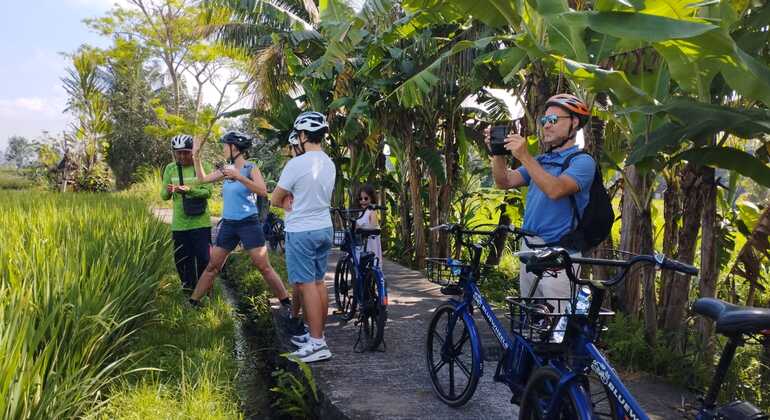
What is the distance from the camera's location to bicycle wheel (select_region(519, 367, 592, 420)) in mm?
2410

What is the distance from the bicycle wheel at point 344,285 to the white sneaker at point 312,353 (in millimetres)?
1235

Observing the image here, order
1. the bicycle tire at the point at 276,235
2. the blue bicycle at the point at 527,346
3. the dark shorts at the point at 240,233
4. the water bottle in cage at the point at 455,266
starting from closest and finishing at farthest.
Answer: the blue bicycle at the point at 527,346 → the water bottle in cage at the point at 455,266 → the dark shorts at the point at 240,233 → the bicycle tire at the point at 276,235

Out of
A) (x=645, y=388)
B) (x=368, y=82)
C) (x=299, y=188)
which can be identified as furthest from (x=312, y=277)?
(x=368, y=82)

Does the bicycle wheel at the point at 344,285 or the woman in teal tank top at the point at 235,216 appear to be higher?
the woman in teal tank top at the point at 235,216

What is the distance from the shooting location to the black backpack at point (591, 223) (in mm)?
2992

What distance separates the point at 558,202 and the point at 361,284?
7.78 feet

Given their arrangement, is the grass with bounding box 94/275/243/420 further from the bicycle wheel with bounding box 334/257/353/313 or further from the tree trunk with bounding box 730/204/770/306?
the tree trunk with bounding box 730/204/770/306

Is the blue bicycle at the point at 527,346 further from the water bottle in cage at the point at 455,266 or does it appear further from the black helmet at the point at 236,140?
the black helmet at the point at 236,140

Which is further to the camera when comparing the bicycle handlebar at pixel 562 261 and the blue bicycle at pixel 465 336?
the blue bicycle at pixel 465 336

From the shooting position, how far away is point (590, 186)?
2984mm

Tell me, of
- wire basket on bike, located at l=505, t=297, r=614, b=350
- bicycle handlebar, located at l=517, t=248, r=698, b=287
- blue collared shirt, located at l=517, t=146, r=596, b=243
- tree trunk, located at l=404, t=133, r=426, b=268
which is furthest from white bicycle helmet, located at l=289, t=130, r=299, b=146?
tree trunk, located at l=404, t=133, r=426, b=268

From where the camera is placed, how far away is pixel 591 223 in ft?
9.84

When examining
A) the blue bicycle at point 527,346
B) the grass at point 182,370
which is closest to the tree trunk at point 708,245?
the blue bicycle at point 527,346

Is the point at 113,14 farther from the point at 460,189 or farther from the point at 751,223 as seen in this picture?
the point at 751,223
